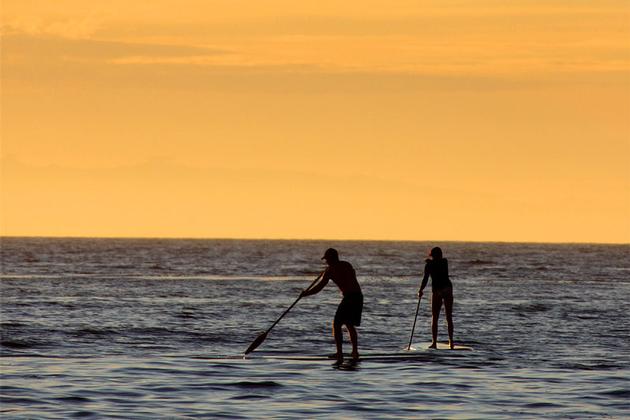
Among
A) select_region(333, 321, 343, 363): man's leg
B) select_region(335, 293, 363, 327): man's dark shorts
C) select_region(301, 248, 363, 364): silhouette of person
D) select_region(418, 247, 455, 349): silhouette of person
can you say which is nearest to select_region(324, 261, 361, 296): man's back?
select_region(301, 248, 363, 364): silhouette of person

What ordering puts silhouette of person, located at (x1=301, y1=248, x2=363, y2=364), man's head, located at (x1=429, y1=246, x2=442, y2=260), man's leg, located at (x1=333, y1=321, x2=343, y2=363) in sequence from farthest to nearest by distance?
man's head, located at (x1=429, y1=246, x2=442, y2=260) → silhouette of person, located at (x1=301, y1=248, x2=363, y2=364) → man's leg, located at (x1=333, y1=321, x2=343, y2=363)

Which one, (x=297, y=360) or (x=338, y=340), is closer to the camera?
(x=338, y=340)

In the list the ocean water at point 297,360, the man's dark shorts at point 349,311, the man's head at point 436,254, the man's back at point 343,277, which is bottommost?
the ocean water at point 297,360

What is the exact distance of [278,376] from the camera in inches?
790

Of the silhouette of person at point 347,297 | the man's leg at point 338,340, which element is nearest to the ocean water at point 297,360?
the man's leg at point 338,340

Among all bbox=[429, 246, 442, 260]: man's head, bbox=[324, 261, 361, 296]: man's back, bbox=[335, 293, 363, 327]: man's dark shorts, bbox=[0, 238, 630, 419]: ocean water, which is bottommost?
bbox=[0, 238, 630, 419]: ocean water

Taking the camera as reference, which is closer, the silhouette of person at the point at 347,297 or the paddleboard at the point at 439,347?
the silhouette of person at the point at 347,297

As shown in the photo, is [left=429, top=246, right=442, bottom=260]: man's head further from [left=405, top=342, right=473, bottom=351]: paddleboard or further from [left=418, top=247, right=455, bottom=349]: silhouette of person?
[left=405, top=342, right=473, bottom=351]: paddleboard

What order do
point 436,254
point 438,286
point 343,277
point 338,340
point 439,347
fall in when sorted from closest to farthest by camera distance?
point 338,340
point 343,277
point 436,254
point 438,286
point 439,347

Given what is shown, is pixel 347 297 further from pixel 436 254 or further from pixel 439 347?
pixel 439 347

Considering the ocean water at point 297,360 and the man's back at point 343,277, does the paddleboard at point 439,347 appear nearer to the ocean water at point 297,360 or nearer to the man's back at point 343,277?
the ocean water at point 297,360

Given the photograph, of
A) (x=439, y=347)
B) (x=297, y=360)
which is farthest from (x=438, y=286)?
(x=297, y=360)

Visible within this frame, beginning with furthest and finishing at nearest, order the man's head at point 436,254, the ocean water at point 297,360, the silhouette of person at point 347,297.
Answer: the man's head at point 436,254
the silhouette of person at point 347,297
the ocean water at point 297,360

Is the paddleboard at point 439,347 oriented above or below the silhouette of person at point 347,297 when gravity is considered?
below
